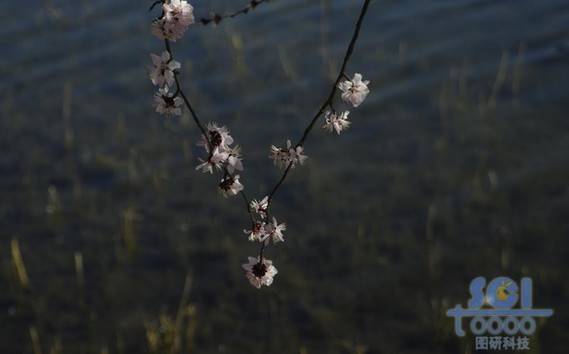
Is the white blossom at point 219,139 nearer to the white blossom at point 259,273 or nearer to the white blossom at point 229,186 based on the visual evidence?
the white blossom at point 229,186

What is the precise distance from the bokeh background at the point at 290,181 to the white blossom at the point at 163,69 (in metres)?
2.49

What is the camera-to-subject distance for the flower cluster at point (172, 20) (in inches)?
88.0

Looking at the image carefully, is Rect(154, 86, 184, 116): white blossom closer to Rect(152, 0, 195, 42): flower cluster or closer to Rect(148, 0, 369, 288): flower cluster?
Rect(148, 0, 369, 288): flower cluster

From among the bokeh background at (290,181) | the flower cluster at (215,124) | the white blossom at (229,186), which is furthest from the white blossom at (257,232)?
the bokeh background at (290,181)

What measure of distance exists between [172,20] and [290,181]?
3.62 meters

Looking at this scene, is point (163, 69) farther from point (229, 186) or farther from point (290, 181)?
point (290, 181)

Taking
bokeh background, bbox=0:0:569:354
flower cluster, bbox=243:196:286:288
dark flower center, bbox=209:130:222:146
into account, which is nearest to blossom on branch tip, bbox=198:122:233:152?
dark flower center, bbox=209:130:222:146

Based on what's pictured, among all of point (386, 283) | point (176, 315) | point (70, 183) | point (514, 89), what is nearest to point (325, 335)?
point (386, 283)

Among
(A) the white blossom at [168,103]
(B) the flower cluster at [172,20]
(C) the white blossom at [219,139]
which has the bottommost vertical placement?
(C) the white blossom at [219,139]

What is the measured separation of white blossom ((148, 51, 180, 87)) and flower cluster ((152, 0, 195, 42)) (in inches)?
2.5

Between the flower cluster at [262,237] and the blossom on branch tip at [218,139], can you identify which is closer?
the blossom on branch tip at [218,139]
